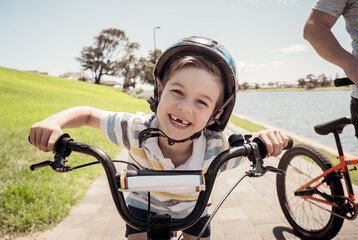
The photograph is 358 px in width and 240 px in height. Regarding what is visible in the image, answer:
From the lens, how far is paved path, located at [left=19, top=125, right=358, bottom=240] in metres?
2.73

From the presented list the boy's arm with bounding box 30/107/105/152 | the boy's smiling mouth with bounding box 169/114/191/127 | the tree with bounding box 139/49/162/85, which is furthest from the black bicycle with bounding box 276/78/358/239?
the tree with bounding box 139/49/162/85

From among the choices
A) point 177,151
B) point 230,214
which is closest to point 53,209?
point 177,151

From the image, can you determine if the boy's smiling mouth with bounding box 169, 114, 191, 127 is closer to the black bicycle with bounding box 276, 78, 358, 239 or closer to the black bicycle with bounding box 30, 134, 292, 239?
the black bicycle with bounding box 30, 134, 292, 239

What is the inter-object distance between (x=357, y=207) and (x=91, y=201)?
310 cm

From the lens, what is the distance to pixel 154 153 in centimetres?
174

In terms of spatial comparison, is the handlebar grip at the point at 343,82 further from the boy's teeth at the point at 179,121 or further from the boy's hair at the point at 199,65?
the boy's teeth at the point at 179,121

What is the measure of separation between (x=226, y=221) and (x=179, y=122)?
203 centimetres

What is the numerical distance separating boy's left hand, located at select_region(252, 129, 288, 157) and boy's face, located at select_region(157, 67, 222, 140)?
1.28 ft

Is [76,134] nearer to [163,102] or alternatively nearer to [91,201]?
[91,201]

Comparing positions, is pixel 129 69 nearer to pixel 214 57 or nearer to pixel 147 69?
pixel 147 69

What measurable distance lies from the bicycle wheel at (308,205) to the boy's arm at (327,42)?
3.72 feet

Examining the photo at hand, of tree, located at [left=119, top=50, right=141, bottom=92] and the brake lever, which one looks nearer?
the brake lever

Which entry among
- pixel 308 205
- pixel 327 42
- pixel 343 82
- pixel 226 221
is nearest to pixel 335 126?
pixel 343 82

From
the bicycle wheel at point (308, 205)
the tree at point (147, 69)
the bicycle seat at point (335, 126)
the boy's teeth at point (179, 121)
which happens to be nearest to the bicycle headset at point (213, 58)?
the boy's teeth at point (179, 121)
